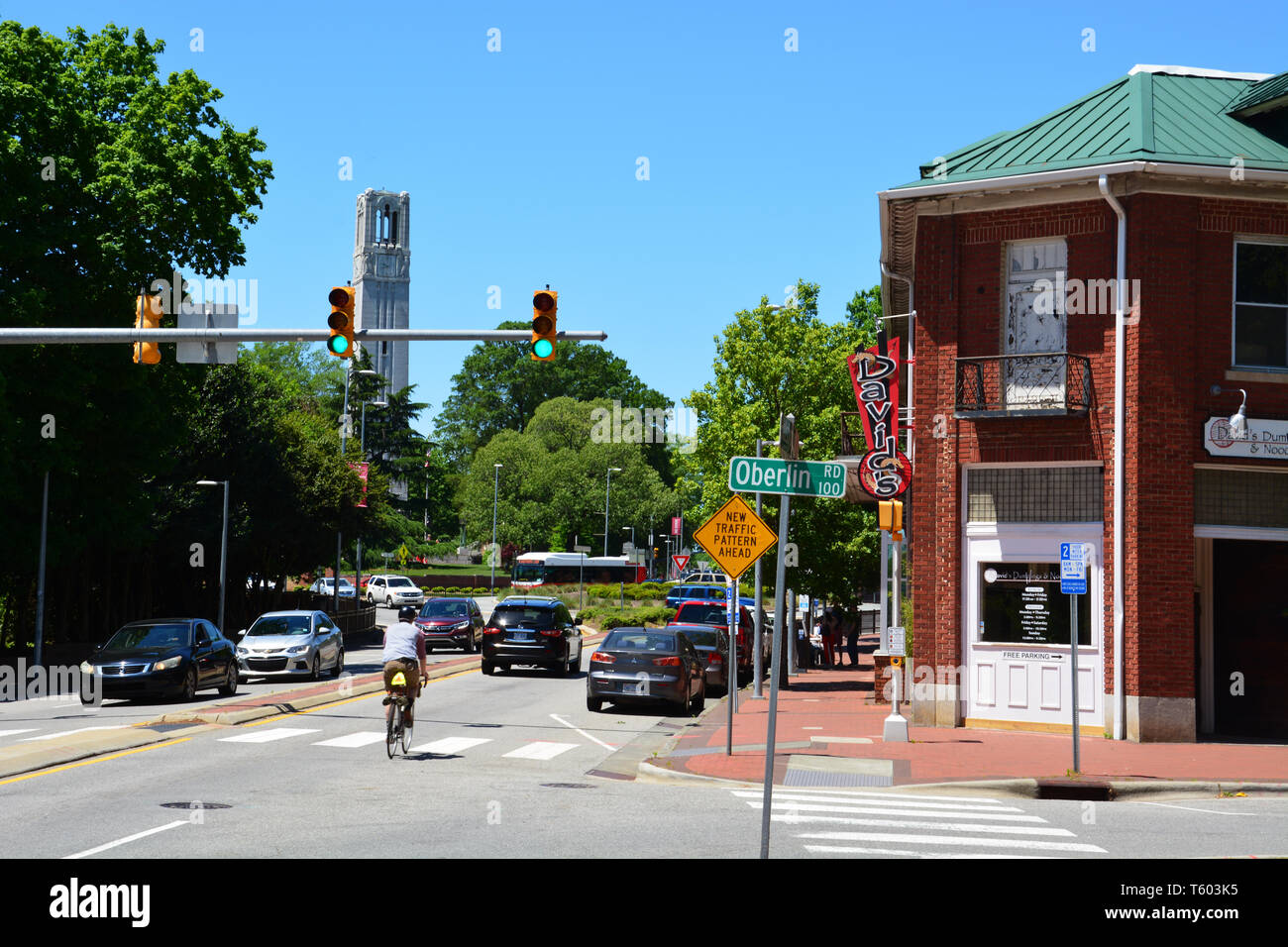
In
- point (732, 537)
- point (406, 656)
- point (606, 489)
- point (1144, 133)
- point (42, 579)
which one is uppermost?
point (1144, 133)

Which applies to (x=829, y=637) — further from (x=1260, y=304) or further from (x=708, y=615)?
(x=1260, y=304)

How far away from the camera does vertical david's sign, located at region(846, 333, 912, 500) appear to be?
22.4m

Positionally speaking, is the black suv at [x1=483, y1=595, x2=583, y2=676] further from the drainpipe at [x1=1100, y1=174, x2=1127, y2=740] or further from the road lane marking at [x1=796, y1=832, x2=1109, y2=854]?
the road lane marking at [x1=796, y1=832, x2=1109, y2=854]

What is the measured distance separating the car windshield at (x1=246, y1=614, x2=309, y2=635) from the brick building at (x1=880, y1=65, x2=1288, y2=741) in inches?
603

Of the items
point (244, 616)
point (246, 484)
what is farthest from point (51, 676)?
point (244, 616)

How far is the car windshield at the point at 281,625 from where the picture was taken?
101ft

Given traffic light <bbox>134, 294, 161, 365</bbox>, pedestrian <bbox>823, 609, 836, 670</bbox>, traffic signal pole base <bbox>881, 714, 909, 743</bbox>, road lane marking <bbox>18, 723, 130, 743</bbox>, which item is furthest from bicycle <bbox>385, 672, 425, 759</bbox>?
pedestrian <bbox>823, 609, 836, 670</bbox>

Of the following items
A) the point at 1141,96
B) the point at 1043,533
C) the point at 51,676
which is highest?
the point at 1141,96

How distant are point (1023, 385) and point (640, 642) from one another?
8133 mm

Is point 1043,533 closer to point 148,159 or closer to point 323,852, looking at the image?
point 323,852

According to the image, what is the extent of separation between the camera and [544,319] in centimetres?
1702

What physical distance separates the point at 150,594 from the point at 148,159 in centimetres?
1854

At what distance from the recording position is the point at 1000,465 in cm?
2091

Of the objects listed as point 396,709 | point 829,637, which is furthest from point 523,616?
point 396,709
